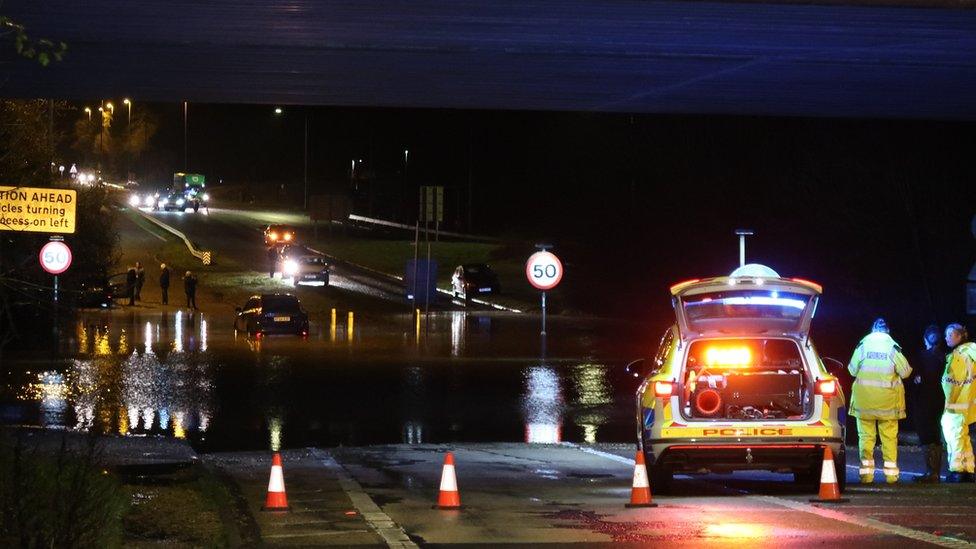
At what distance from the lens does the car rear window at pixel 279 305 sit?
39.9 m

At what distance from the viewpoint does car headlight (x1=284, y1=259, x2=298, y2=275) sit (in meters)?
57.2

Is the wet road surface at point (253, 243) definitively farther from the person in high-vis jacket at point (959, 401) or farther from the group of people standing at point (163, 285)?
the person in high-vis jacket at point (959, 401)

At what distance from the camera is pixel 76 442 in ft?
52.6

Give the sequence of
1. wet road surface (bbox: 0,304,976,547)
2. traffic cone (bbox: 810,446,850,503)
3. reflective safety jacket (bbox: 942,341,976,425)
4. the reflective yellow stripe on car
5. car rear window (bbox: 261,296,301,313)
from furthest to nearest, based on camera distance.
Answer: car rear window (bbox: 261,296,301,313) → reflective safety jacket (bbox: 942,341,976,425) → the reflective yellow stripe on car → traffic cone (bbox: 810,446,850,503) → wet road surface (bbox: 0,304,976,547)

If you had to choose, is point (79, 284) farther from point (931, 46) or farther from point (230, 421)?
point (931, 46)

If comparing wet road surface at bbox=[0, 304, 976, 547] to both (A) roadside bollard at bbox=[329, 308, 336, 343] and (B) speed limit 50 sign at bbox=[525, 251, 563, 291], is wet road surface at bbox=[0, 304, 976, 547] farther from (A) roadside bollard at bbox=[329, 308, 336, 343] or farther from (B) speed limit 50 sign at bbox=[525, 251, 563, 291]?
(B) speed limit 50 sign at bbox=[525, 251, 563, 291]

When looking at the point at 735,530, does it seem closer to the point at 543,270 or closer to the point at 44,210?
the point at 44,210

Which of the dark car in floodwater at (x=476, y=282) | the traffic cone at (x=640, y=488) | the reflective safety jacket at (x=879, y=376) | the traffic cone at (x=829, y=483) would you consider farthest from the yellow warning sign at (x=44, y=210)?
the dark car in floodwater at (x=476, y=282)

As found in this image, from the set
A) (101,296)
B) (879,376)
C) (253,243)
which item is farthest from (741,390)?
(253,243)

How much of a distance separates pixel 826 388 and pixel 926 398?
7.23ft

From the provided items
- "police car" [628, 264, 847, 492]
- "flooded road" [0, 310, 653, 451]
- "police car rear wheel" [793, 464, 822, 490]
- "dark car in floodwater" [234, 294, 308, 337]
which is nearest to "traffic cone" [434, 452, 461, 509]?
"police car" [628, 264, 847, 492]

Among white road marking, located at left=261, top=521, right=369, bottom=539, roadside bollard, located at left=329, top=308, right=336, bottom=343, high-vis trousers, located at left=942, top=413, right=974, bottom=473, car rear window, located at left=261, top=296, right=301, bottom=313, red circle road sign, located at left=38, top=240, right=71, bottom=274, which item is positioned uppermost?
red circle road sign, located at left=38, top=240, right=71, bottom=274

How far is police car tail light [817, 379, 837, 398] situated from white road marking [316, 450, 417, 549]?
13.3 ft

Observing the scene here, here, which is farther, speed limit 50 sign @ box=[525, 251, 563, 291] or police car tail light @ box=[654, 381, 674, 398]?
speed limit 50 sign @ box=[525, 251, 563, 291]
